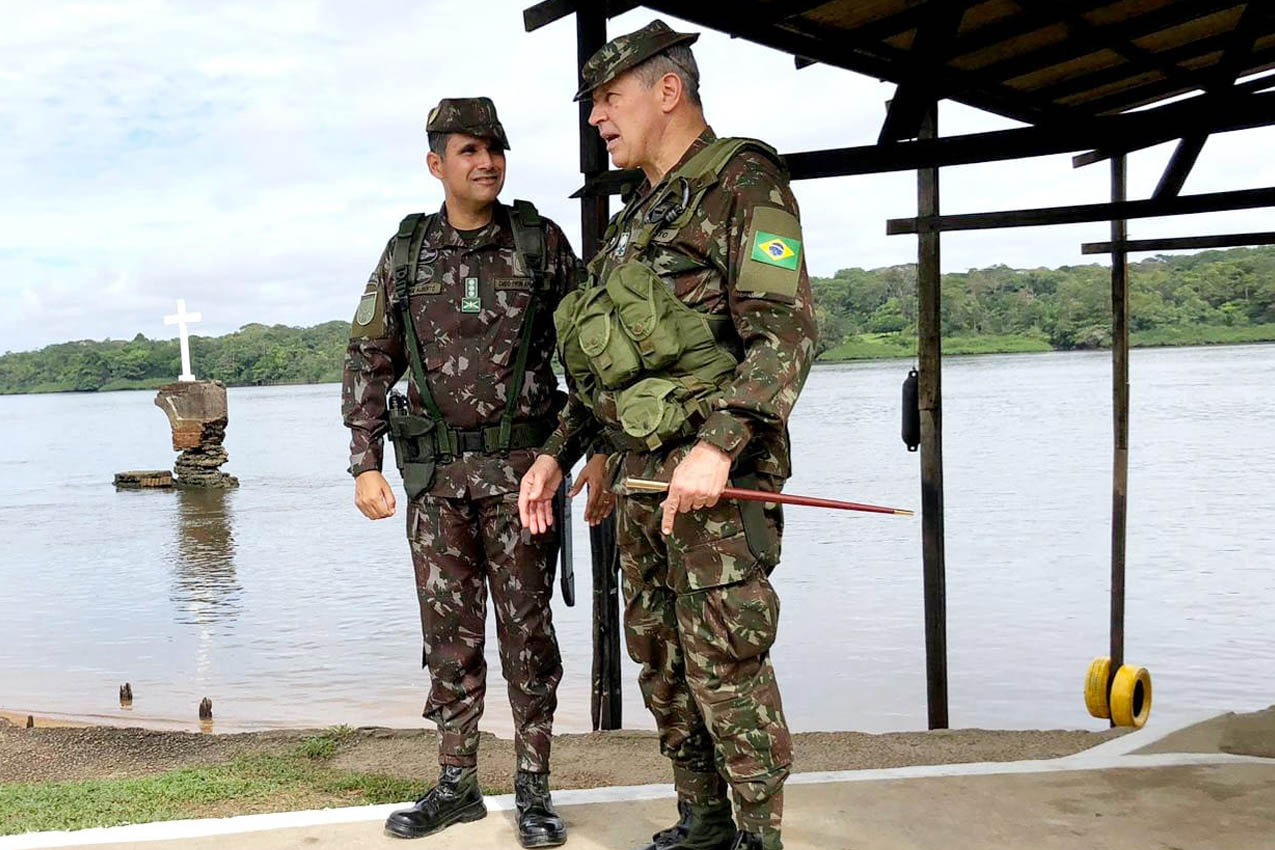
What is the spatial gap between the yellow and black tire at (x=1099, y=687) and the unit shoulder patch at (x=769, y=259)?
5.54 m

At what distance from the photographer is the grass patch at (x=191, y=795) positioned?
3623 millimetres

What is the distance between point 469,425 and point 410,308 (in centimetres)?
35

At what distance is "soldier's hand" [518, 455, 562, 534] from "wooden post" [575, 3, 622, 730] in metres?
1.62

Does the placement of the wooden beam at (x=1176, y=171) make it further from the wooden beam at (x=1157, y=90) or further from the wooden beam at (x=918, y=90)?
the wooden beam at (x=918, y=90)

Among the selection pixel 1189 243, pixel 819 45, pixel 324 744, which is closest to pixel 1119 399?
pixel 1189 243

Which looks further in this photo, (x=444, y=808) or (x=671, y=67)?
(x=444, y=808)

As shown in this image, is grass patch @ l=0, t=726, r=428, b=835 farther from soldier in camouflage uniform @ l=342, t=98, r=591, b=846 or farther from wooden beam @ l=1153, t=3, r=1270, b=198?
wooden beam @ l=1153, t=3, r=1270, b=198

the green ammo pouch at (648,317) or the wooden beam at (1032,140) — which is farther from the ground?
the wooden beam at (1032,140)

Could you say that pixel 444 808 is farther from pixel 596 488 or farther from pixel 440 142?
pixel 440 142

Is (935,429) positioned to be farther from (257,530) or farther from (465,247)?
(257,530)

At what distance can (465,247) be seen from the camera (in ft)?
10.7

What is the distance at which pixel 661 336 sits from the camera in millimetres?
2543

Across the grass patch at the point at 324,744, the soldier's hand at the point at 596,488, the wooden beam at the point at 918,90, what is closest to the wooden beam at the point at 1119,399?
the wooden beam at the point at 918,90

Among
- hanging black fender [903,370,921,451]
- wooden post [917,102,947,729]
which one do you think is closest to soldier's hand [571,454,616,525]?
wooden post [917,102,947,729]
